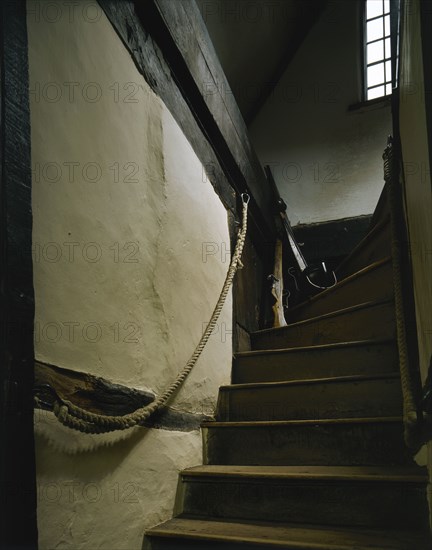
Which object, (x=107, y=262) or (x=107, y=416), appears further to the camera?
(x=107, y=262)

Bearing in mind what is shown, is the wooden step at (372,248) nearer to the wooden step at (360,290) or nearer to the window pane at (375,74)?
the wooden step at (360,290)

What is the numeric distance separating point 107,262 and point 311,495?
3.30 feet

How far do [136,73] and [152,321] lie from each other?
99 centimetres

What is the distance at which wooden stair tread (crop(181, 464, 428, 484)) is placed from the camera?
1.31 m

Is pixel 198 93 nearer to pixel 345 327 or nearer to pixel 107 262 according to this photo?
pixel 107 262

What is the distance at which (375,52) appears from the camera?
5062 millimetres

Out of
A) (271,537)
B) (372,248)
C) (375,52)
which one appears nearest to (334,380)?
(271,537)

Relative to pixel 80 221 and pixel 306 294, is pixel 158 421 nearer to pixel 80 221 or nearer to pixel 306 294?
pixel 80 221

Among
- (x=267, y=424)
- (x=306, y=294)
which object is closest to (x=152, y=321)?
(x=267, y=424)

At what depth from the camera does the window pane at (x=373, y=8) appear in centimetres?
514

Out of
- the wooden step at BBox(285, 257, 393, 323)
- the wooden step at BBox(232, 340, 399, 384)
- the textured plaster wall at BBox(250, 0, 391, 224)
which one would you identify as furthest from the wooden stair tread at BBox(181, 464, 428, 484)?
the textured plaster wall at BBox(250, 0, 391, 224)

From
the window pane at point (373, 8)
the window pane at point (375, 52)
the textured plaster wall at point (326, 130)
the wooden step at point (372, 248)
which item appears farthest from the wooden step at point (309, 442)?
the window pane at point (373, 8)

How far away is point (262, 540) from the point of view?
120 cm

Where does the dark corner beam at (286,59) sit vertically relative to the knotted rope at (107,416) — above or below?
above
